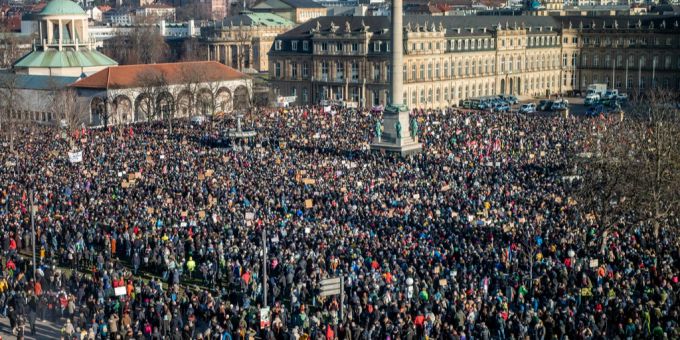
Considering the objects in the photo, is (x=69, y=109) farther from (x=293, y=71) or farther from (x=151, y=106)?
(x=293, y=71)

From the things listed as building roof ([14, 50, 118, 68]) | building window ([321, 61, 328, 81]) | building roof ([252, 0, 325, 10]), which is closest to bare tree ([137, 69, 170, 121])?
building roof ([14, 50, 118, 68])

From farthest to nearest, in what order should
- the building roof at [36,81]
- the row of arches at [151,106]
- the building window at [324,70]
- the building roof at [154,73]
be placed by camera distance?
the building window at [324,70] < the building roof at [36,81] < the building roof at [154,73] < the row of arches at [151,106]

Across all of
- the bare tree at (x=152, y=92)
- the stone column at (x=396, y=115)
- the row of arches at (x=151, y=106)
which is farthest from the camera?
the row of arches at (x=151, y=106)

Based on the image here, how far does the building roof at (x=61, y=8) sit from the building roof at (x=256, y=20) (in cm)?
4614

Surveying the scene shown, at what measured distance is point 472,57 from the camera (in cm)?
11031

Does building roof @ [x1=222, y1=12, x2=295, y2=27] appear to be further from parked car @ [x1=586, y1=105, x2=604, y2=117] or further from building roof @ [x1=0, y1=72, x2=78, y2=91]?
parked car @ [x1=586, y1=105, x2=604, y2=117]

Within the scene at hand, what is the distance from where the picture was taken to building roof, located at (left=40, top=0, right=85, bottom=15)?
349ft

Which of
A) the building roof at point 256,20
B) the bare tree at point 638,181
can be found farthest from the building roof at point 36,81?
the building roof at point 256,20

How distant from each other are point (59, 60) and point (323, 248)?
2784 inches

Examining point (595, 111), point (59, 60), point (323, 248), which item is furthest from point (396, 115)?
point (59, 60)

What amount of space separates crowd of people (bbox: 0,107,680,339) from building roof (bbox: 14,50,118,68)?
3873 centimetres

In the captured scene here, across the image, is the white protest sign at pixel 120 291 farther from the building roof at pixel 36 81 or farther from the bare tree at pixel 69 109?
the building roof at pixel 36 81

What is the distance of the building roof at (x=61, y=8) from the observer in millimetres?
106500

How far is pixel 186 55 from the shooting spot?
160625mm
